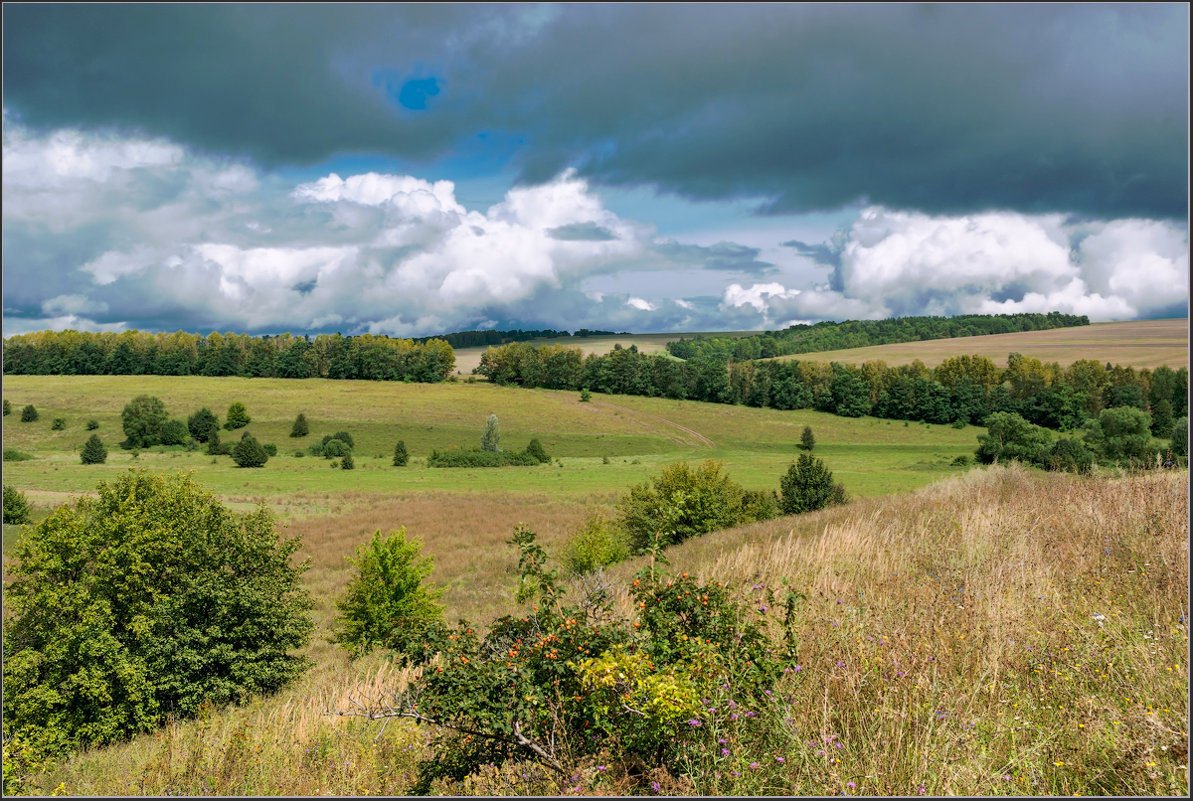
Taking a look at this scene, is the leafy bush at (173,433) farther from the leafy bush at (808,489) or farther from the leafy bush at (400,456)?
the leafy bush at (808,489)

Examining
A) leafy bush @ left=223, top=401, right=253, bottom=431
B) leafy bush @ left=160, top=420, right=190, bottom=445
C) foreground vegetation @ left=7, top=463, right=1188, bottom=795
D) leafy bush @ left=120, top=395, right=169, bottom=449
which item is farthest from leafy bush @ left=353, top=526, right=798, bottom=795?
leafy bush @ left=223, top=401, right=253, bottom=431

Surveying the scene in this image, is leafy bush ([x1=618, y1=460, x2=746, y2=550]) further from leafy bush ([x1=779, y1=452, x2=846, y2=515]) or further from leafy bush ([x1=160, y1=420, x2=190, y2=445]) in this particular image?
leafy bush ([x1=160, y1=420, x2=190, y2=445])

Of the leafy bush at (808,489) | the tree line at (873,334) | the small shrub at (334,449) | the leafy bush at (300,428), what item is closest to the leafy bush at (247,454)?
the small shrub at (334,449)

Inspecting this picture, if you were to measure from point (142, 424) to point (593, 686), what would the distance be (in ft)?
309

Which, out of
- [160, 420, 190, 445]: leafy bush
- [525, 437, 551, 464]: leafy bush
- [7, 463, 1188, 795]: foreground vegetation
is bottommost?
[525, 437, 551, 464]: leafy bush

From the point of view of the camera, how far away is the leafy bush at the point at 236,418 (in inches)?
3422

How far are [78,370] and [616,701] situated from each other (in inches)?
6241

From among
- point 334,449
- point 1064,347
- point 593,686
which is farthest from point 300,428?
point 1064,347

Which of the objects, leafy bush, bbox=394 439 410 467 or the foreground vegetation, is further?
leafy bush, bbox=394 439 410 467

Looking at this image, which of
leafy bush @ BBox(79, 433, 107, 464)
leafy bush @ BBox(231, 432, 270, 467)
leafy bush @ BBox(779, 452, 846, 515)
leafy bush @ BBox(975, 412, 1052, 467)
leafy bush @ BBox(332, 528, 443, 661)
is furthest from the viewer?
leafy bush @ BBox(975, 412, 1052, 467)

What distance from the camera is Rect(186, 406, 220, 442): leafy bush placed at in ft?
263

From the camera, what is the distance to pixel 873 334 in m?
184

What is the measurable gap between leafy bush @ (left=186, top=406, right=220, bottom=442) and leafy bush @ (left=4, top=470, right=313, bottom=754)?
6596cm

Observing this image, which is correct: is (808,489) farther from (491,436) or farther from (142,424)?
(142,424)
